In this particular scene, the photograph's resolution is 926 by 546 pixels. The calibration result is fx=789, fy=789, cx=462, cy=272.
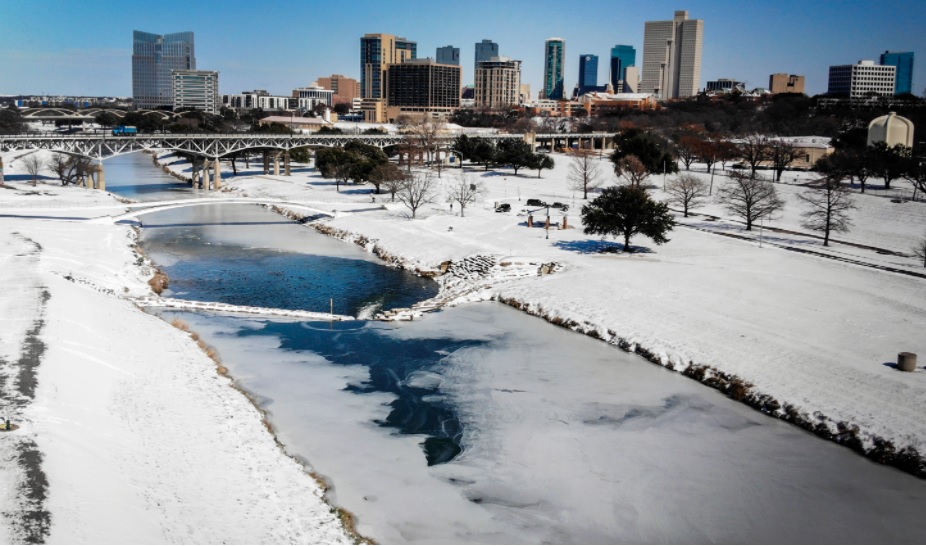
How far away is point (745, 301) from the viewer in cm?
3131

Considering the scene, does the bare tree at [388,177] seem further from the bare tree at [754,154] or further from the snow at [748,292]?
the bare tree at [754,154]

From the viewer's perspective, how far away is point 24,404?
61.2ft

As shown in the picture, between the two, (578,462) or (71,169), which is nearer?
(578,462)

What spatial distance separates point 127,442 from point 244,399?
4.33 m

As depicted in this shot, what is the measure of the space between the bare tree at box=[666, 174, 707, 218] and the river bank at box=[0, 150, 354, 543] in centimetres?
4036

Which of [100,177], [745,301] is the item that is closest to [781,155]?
[745,301]

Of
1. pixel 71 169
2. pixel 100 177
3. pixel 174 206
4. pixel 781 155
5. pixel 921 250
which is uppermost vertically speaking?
pixel 781 155

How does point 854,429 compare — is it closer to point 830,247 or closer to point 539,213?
point 830,247

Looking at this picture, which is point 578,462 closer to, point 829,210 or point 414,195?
point 829,210

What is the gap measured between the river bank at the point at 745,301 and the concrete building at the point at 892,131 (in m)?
24.1

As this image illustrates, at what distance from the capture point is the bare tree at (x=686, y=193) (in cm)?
5806

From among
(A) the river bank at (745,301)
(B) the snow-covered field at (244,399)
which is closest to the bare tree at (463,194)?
(A) the river bank at (745,301)

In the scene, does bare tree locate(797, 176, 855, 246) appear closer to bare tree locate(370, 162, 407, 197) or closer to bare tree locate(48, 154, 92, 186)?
bare tree locate(370, 162, 407, 197)

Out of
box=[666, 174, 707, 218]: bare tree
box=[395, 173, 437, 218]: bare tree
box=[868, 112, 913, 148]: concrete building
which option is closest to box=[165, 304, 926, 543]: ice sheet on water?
box=[395, 173, 437, 218]: bare tree
